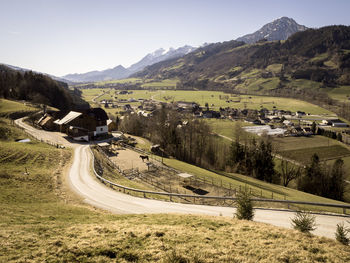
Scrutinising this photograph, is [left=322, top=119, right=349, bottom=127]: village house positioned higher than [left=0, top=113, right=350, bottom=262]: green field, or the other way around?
[left=0, top=113, right=350, bottom=262]: green field

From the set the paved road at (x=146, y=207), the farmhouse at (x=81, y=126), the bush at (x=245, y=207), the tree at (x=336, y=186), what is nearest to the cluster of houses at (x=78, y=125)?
the farmhouse at (x=81, y=126)

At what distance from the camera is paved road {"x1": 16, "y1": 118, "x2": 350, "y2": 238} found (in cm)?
2051

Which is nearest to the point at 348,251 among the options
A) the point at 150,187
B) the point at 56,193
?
the point at 150,187

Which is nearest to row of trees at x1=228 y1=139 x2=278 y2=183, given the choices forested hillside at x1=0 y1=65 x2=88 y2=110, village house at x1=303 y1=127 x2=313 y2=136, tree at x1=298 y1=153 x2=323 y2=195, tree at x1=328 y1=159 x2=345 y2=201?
tree at x1=298 y1=153 x2=323 y2=195

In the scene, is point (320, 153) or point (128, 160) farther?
point (320, 153)

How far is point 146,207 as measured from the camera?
1000 inches

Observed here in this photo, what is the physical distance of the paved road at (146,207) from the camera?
20508 mm

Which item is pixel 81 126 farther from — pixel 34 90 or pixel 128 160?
pixel 34 90

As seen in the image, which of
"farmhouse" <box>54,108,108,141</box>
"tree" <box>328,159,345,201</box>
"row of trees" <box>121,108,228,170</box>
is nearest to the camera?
"tree" <box>328,159,345,201</box>

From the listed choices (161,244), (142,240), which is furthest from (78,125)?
(161,244)

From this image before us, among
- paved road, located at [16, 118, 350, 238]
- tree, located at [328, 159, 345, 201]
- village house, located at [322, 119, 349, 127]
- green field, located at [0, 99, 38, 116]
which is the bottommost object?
tree, located at [328, 159, 345, 201]

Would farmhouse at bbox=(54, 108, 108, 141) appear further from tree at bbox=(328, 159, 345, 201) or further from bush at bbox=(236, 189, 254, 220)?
tree at bbox=(328, 159, 345, 201)

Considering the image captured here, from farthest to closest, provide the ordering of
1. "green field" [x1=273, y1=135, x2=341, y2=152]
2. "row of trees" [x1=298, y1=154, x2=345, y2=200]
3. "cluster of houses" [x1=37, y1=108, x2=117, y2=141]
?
1. "green field" [x1=273, y1=135, x2=341, y2=152]
2. "cluster of houses" [x1=37, y1=108, x2=117, y2=141]
3. "row of trees" [x1=298, y1=154, x2=345, y2=200]

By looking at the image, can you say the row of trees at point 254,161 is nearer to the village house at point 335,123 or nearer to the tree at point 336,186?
the tree at point 336,186
